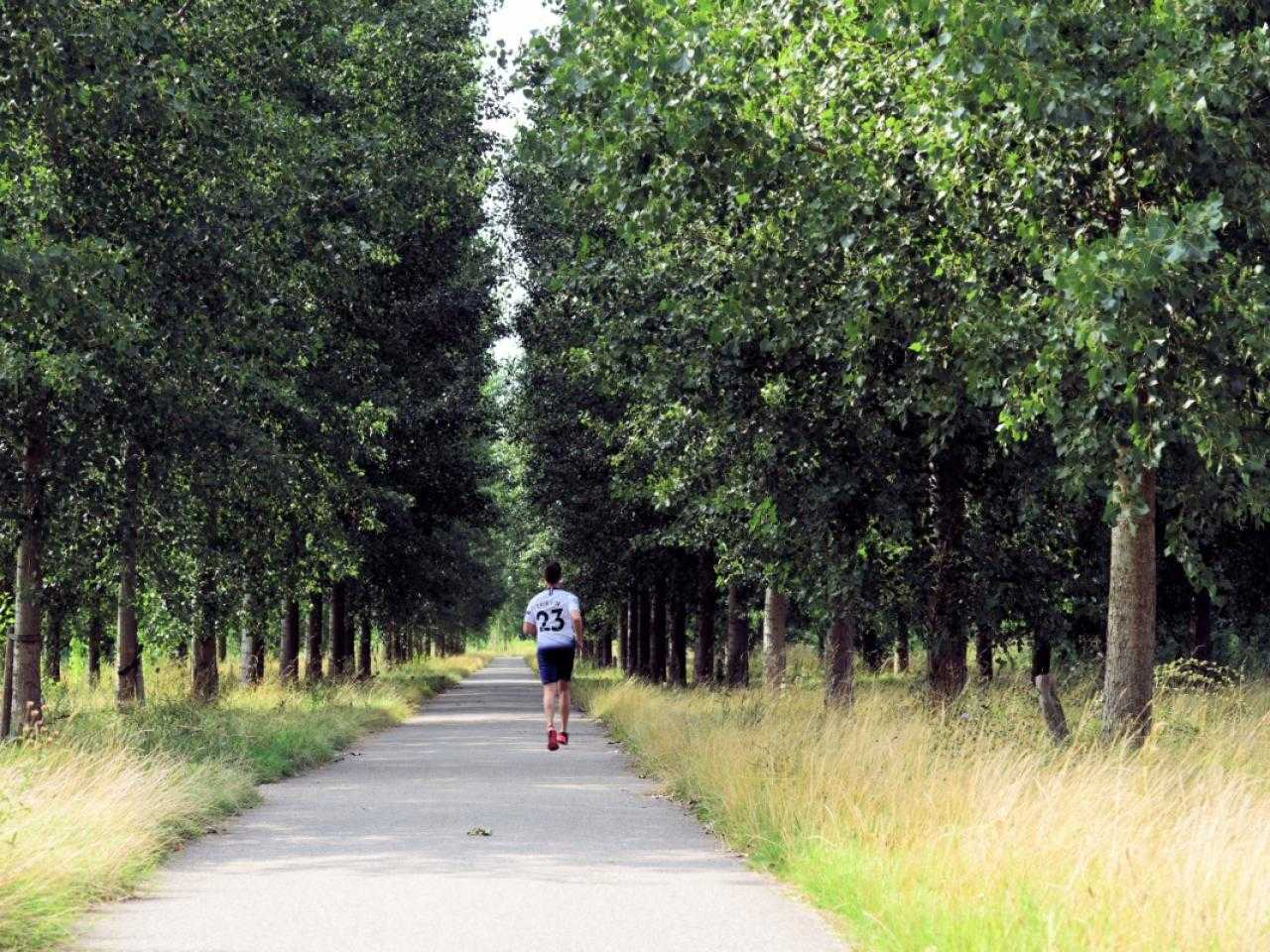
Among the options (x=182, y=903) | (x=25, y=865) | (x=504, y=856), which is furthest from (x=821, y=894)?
(x=25, y=865)

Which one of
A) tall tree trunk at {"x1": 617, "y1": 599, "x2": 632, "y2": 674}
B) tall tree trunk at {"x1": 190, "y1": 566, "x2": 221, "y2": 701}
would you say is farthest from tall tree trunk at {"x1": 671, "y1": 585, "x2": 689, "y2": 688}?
tall tree trunk at {"x1": 190, "y1": 566, "x2": 221, "y2": 701}

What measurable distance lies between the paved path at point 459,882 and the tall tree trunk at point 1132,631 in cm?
334

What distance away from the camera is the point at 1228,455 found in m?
10.0

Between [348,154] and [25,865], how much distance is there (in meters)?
14.3

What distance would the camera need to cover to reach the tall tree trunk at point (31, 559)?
1513cm

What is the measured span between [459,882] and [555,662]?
793 centimetres

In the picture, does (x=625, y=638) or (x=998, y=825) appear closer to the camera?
(x=998, y=825)

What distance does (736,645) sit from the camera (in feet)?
107

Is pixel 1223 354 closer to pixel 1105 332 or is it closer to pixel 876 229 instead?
pixel 1105 332

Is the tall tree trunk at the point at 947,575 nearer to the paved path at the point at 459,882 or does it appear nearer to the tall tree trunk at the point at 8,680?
the paved path at the point at 459,882

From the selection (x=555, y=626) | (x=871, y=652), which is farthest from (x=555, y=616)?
(x=871, y=652)

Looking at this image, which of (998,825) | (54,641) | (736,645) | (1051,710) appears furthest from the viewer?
(54,641)

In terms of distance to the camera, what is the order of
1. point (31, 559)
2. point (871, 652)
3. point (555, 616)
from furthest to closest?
point (871, 652) → point (555, 616) → point (31, 559)

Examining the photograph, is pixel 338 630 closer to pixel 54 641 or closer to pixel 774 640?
pixel 54 641
